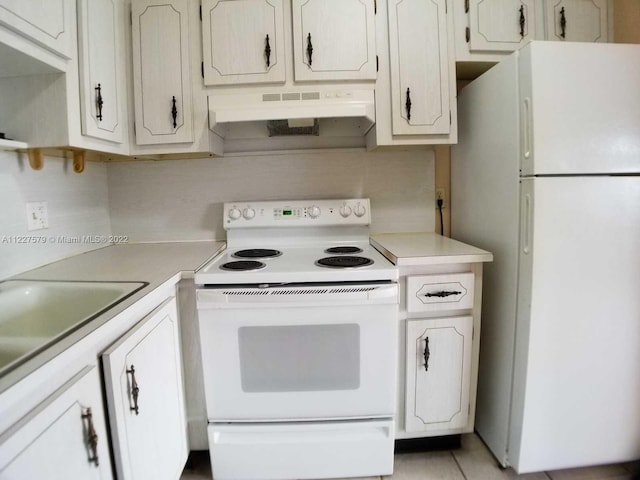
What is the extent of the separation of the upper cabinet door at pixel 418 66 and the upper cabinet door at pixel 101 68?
122 cm

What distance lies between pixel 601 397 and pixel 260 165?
184 centimetres

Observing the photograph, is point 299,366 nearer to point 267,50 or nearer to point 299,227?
point 299,227

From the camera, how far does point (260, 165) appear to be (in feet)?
6.38

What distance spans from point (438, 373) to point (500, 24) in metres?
1.63

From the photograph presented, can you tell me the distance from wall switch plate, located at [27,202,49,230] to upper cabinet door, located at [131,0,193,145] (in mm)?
481

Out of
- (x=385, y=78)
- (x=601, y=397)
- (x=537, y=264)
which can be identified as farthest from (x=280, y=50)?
(x=601, y=397)

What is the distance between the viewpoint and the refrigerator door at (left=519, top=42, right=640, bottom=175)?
4.01 feet

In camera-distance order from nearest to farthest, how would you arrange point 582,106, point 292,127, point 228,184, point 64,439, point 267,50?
point 64,439 < point 582,106 < point 267,50 < point 292,127 < point 228,184

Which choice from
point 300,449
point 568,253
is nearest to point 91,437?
point 300,449

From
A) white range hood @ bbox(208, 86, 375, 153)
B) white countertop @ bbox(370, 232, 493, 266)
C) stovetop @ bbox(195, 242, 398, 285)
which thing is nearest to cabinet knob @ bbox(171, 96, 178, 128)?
white range hood @ bbox(208, 86, 375, 153)

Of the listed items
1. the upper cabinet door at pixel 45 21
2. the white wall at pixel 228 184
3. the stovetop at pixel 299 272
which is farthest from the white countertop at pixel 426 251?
the upper cabinet door at pixel 45 21

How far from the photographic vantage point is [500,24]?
1649 millimetres

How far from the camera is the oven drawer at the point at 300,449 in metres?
1.37

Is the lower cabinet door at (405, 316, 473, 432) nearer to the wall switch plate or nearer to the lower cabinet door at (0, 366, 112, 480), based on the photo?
the lower cabinet door at (0, 366, 112, 480)
